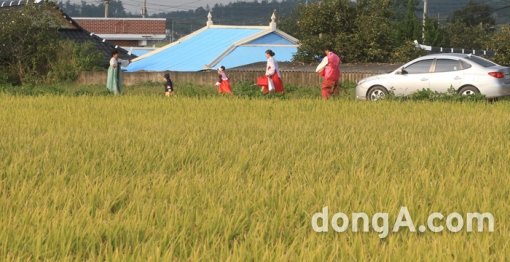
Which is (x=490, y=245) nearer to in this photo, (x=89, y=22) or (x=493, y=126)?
(x=493, y=126)

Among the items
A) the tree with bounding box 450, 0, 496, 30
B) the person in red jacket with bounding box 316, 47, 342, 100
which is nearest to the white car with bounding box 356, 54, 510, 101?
the person in red jacket with bounding box 316, 47, 342, 100

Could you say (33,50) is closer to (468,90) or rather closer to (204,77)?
(204,77)

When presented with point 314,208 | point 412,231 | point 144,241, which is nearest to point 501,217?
point 412,231

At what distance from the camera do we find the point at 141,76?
1345 inches

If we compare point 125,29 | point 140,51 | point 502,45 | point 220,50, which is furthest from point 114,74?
point 125,29

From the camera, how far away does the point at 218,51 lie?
137 feet

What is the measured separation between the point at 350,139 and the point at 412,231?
4453 millimetres

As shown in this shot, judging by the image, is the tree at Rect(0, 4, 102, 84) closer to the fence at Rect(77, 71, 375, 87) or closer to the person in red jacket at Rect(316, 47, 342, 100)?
the fence at Rect(77, 71, 375, 87)

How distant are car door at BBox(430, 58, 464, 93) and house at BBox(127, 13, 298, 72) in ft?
71.1

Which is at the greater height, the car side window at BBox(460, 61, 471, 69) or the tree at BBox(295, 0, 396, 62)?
the tree at BBox(295, 0, 396, 62)

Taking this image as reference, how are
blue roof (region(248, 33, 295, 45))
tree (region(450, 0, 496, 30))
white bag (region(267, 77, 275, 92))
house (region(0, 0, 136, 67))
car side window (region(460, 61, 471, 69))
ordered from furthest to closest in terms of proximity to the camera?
1. tree (region(450, 0, 496, 30))
2. blue roof (region(248, 33, 295, 45))
3. house (region(0, 0, 136, 67))
4. white bag (region(267, 77, 275, 92))
5. car side window (region(460, 61, 471, 69))

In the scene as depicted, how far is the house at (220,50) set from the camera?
40.6 metres

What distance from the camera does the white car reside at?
56.7 feet

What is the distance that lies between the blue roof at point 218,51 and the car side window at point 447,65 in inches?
854
